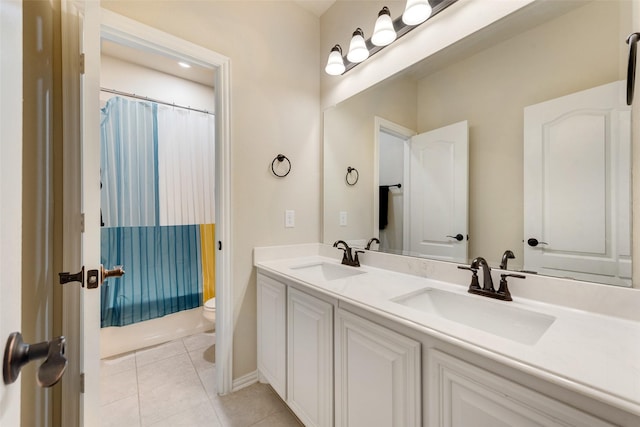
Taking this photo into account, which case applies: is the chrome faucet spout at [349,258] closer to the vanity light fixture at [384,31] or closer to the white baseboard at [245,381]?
the white baseboard at [245,381]

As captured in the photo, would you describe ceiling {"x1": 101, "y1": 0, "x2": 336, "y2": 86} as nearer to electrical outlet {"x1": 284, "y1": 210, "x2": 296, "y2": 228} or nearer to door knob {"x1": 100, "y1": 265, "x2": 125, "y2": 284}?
electrical outlet {"x1": 284, "y1": 210, "x2": 296, "y2": 228}

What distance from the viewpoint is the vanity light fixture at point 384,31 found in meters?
1.32

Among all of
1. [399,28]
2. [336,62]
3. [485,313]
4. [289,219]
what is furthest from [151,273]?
[399,28]

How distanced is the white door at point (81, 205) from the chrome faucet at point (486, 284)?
4.67 feet

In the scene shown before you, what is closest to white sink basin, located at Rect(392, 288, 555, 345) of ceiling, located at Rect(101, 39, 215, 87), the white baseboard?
the white baseboard

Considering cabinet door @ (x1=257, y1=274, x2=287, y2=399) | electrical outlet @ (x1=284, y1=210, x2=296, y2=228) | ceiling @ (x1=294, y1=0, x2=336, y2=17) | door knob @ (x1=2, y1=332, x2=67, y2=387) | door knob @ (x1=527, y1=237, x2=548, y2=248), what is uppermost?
ceiling @ (x1=294, y1=0, x2=336, y2=17)

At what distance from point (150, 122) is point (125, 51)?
0.58 meters

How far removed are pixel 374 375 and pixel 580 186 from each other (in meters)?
1.05

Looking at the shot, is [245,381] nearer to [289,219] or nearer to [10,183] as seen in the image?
[289,219]

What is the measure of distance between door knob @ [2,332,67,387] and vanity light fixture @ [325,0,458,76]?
1783 millimetres

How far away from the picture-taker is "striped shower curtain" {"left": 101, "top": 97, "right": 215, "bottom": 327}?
215 cm

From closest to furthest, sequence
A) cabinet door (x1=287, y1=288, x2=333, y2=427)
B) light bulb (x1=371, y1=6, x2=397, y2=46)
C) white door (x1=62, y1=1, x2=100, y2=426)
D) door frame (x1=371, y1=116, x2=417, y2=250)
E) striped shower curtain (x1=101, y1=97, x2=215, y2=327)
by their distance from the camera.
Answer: white door (x1=62, y1=1, x2=100, y2=426)
cabinet door (x1=287, y1=288, x2=333, y2=427)
light bulb (x1=371, y1=6, x2=397, y2=46)
door frame (x1=371, y1=116, x2=417, y2=250)
striped shower curtain (x1=101, y1=97, x2=215, y2=327)

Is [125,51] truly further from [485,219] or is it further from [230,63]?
[485,219]

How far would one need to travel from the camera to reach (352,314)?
1.08 m
